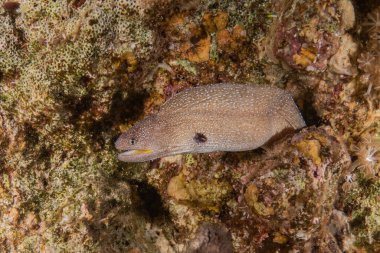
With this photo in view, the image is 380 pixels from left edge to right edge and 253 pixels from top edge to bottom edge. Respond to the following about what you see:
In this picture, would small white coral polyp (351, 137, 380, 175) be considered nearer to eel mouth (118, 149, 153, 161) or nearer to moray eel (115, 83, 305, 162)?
moray eel (115, 83, 305, 162)

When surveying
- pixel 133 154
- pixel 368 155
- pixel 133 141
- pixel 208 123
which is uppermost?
pixel 208 123

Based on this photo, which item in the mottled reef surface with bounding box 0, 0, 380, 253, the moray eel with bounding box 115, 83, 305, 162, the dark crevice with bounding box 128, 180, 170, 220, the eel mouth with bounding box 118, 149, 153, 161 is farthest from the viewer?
the dark crevice with bounding box 128, 180, 170, 220

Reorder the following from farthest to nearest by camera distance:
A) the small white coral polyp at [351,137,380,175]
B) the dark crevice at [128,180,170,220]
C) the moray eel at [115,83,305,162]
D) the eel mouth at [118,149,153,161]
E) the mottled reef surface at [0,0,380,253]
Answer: the dark crevice at [128,180,170,220] → the small white coral polyp at [351,137,380,175] → the eel mouth at [118,149,153,161] → the moray eel at [115,83,305,162] → the mottled reef surface at [0,0,380,253]

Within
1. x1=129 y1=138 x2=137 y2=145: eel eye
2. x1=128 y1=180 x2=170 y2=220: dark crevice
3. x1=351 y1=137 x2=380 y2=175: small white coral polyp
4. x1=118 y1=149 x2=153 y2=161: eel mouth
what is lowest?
x1=128 y1=180 x2=170 y2=220: dark crevice

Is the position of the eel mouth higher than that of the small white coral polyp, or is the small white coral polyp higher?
the eel mouth

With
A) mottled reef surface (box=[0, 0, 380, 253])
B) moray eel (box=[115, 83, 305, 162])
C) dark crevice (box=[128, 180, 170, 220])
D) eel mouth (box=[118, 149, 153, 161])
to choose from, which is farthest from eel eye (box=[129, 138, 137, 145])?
dark crevice (box=[128, 180, 170, 220])

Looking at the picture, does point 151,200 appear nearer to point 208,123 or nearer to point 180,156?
point 180,156

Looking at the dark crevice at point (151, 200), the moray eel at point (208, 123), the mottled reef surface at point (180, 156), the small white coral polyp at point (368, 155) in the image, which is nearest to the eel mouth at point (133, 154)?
the moray eel at point (208, 123)

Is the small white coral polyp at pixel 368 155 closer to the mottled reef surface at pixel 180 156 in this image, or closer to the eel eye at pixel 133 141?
the mottled reef surface at pixel 180 156

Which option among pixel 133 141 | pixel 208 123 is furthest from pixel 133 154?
pixel 208 123
